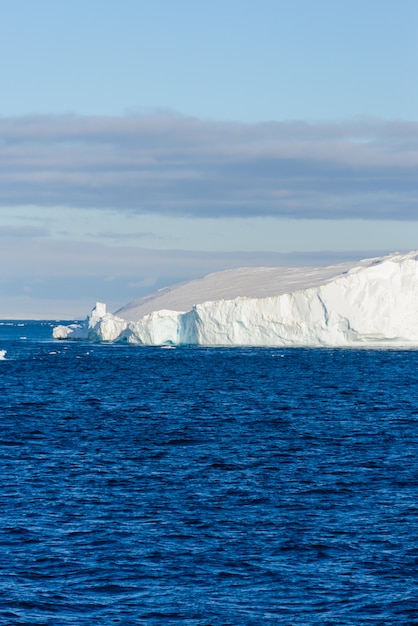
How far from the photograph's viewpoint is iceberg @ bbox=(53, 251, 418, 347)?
8194 cm

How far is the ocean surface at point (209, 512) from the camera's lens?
16.1 metres

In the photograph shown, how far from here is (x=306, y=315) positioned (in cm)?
8519

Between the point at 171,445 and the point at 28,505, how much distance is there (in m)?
10.3

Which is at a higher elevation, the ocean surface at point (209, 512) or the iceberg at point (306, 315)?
the iceberg at point (306, 315)

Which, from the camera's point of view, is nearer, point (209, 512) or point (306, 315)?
point (209, 512)

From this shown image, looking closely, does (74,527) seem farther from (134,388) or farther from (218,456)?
(134,388)

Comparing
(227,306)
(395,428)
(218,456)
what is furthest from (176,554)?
(227,306)

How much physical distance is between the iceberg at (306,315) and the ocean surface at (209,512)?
35312 millimetres

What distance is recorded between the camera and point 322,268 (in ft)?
358

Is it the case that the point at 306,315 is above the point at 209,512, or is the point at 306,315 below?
above

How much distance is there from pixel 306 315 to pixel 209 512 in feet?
210

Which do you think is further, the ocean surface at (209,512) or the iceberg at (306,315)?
the iceberg at (306,315)

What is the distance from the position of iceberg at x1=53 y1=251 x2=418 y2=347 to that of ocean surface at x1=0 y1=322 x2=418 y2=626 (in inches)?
1390

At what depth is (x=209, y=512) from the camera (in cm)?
2192
